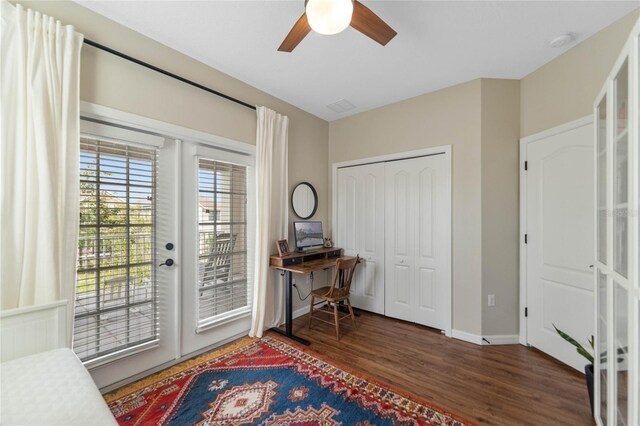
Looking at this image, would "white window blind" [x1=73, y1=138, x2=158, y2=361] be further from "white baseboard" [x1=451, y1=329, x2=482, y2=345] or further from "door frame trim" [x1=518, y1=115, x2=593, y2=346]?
"door frame trim" [x1=518, y1=115, x2=593, y2=346]

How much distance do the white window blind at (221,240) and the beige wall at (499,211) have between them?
8.15ft

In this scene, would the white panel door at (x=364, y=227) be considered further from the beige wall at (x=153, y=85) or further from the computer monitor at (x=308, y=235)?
the beige wall at (x=153, y=85)

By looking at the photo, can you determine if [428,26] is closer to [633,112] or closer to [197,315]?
[633,112]

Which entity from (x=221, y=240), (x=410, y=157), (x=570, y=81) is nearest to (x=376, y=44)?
(x=410, y=157)

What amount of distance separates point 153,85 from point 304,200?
6.46 feet

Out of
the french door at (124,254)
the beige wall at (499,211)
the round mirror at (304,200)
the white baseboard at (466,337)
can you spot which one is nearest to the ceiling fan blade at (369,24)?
the beige wall at (499,211)

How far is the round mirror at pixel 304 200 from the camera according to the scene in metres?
3.36

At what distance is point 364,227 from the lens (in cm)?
360

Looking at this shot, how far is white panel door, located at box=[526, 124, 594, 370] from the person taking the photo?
7.00 ft

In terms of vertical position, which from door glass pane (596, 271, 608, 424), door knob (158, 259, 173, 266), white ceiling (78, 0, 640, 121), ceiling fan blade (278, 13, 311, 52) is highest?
white ceiling (78, 0, 640, 121)

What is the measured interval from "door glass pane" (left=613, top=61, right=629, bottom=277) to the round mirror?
2.71 metres

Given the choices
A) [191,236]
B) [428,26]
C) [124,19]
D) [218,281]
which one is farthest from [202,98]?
[428,26]

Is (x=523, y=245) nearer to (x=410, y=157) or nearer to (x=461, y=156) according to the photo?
(x=461, y=156)

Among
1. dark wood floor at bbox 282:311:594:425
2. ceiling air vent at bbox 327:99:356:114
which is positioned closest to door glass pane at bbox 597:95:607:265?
dark wood floor at bbox 282:311:594:425
